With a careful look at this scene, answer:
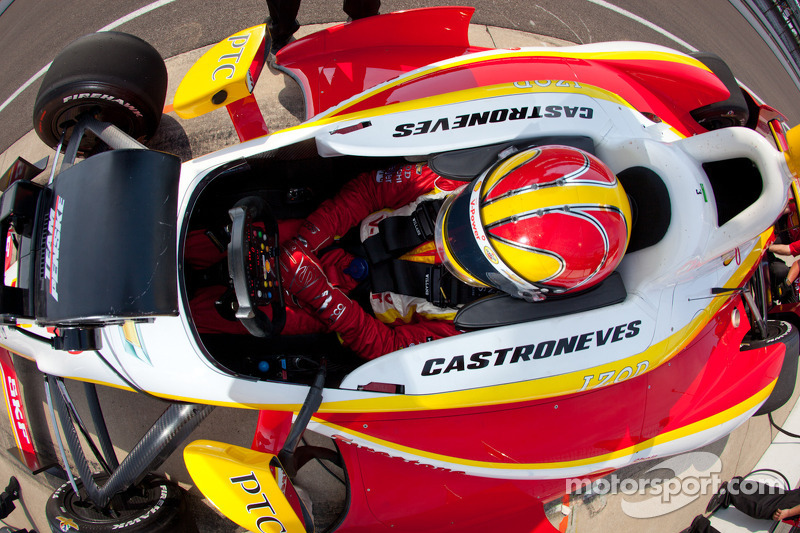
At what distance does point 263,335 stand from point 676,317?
1.68 metres

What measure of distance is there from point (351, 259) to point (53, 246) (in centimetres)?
117

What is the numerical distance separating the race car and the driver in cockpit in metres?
0.10

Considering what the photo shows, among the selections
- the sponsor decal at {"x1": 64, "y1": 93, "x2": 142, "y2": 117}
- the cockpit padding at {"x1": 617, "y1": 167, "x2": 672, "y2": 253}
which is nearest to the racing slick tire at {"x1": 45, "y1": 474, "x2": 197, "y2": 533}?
the sponsor decal at {"x1": 64, "y1": 93, "x2": 142, "y2": 117}

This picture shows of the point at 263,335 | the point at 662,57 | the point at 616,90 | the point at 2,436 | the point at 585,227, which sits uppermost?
the point at 662,57

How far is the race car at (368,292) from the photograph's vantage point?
60.2 inches

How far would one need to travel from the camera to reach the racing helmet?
4.74ft

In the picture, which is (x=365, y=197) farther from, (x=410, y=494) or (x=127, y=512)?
(x=127, y=512)

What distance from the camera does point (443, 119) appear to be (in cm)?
186

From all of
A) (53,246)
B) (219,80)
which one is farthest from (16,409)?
(219,80)

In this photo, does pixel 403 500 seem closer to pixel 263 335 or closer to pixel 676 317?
pixel 263 335

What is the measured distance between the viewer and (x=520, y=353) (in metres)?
1.71

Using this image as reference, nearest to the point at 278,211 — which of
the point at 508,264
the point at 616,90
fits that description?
the point at 508,264

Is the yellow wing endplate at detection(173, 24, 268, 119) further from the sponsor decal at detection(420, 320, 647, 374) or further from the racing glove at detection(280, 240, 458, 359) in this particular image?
the sponsor decal at detection(420, 320, 647, 374)

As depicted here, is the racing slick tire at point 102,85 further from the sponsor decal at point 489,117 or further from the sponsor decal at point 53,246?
the sponsor decal at point 489,117
